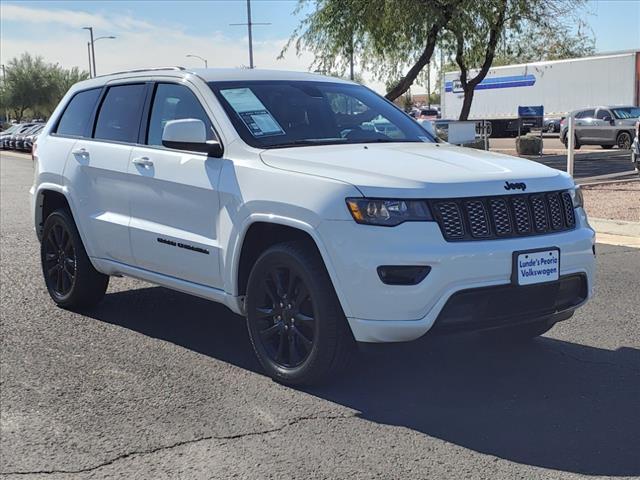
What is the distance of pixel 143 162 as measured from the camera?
5.37 metres

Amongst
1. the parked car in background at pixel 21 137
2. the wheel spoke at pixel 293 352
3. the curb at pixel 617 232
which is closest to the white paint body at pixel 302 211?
the wheel spoke at pixel 293 352

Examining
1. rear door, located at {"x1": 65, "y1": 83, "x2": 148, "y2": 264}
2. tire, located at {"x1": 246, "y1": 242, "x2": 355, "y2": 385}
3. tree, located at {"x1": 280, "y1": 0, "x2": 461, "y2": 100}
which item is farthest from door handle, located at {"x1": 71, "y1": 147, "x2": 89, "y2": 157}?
tree, located at {"x1": 280, "y1": 0, "x2": 461, "y2": 100}

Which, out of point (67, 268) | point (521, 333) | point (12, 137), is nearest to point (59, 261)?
point (67, 268)

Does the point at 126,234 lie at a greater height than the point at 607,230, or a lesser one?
greater

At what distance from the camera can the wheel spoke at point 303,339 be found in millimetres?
4367

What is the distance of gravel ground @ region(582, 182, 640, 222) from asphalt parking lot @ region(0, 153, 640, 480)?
5993 millimetres

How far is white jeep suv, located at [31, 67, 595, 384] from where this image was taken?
4.00 m

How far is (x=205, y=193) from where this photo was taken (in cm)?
487

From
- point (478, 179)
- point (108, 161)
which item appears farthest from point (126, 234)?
point (478, 179)

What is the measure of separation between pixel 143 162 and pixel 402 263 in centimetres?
224

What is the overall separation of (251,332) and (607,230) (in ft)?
23.8

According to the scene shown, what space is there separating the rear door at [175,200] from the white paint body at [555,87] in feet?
112

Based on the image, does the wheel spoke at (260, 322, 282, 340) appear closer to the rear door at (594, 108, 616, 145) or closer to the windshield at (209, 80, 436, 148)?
the windshield at (209, 80, 436, 148)

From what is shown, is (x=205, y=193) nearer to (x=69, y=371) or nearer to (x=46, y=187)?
(x=69, y=371)
